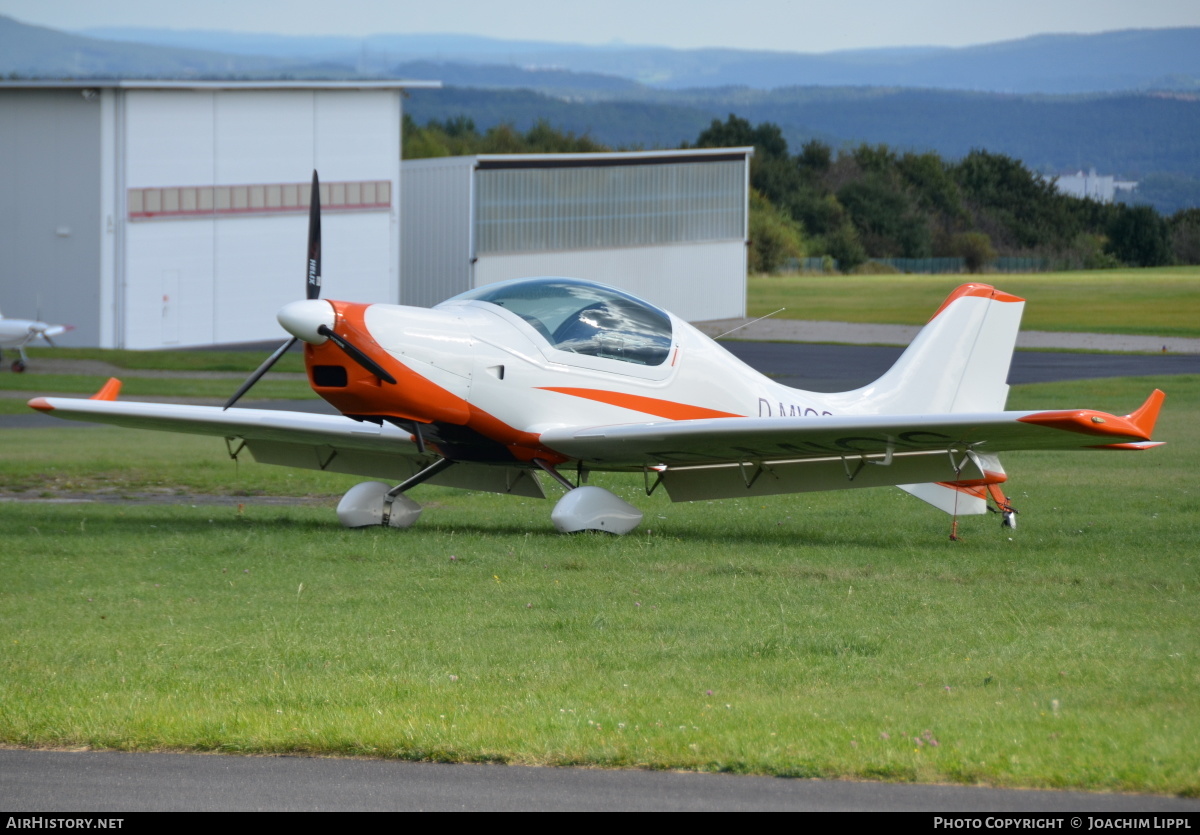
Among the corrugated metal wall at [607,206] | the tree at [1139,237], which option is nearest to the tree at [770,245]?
the corrugated metal wall at [607,206]

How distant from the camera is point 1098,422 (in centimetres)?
962

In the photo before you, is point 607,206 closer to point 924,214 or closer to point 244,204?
point 244,204

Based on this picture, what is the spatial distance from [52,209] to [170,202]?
12.8 ft

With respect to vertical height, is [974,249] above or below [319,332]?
above

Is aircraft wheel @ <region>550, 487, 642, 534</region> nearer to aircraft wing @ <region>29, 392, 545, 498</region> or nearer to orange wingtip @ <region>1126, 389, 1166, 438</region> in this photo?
aircraft wing @ <region>29, 392, 545, 498</region>

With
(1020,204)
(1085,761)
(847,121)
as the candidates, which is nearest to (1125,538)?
(1085,761)

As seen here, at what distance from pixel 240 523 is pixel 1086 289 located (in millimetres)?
46348

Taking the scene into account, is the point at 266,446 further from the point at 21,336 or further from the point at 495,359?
the point at 21,336

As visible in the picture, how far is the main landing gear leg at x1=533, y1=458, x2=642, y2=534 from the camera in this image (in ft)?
40.1

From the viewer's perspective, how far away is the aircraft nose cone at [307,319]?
36.7ft

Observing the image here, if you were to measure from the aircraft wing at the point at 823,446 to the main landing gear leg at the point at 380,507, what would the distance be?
5.76 feet

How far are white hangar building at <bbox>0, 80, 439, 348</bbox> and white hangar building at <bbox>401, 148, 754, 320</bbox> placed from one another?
3.09 meters

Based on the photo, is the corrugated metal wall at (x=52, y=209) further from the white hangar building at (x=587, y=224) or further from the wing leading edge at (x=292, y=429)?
the wing leading edge at (x=292, y=429)

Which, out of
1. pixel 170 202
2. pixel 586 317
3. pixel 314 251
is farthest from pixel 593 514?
pixel 170 202
